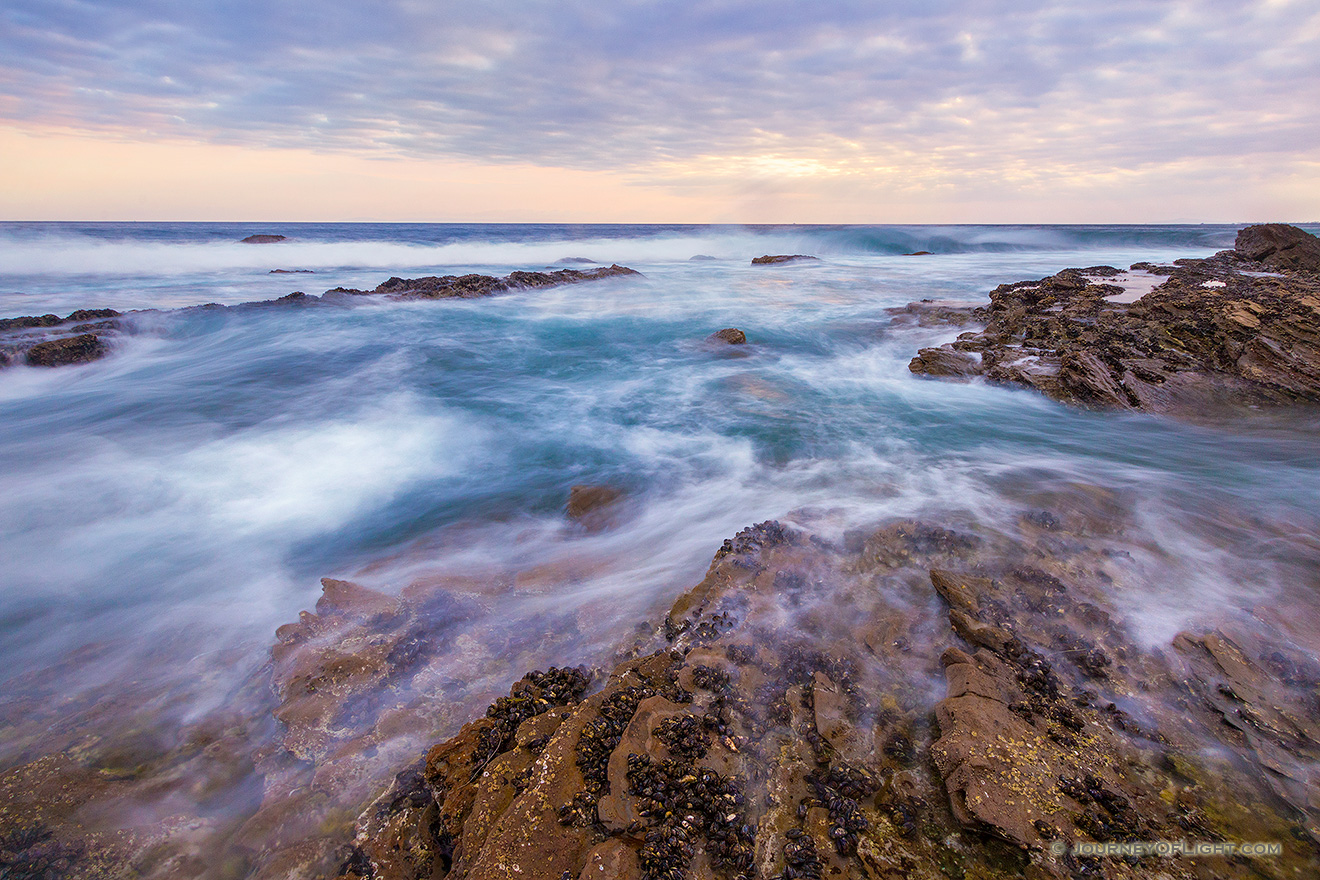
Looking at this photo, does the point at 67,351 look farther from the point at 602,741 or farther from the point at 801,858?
the point at 801,858

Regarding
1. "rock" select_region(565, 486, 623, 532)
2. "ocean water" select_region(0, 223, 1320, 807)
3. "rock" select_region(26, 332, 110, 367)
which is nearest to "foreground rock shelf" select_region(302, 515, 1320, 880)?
"ocean water" select_region(0, 223, 1320, 807)

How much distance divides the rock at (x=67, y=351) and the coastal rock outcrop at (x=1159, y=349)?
2002cm

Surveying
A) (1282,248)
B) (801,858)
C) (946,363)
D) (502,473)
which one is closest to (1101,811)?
(801,858)

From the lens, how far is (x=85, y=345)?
13.8 metres

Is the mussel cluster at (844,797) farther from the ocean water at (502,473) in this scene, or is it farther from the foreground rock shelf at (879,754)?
the ocean water at (502,473)

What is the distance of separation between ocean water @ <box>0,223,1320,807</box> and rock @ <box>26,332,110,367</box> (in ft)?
Answer: 1.11

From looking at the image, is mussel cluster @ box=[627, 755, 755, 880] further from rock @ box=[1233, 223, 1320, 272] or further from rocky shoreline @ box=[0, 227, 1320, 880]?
rock @ box=[1233, 223, 1320, 272]

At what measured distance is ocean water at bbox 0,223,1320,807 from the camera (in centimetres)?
536

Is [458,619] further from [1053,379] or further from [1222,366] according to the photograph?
[1222,366]

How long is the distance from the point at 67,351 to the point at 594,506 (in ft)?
49.6

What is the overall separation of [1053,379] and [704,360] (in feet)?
25.1

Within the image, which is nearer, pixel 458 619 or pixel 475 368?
pixel 458 619


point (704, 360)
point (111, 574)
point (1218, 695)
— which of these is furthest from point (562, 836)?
point (704, 360)

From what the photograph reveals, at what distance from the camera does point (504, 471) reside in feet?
30.0
